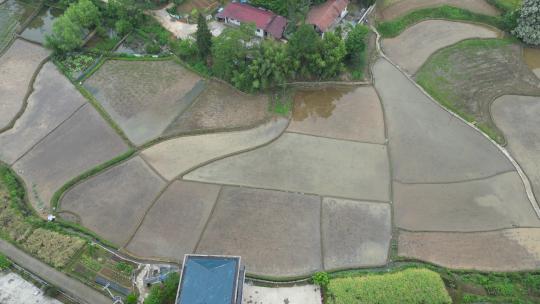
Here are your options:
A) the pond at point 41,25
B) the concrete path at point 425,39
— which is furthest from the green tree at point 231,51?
the pond at point 41,25

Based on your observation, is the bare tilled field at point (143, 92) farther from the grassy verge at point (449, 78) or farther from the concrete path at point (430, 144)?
the grassy verge at point (449, 78)

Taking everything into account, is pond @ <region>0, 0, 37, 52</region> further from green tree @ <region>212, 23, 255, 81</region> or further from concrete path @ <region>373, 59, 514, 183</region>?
concrete path @ <region>373, 59, 514, 183</region>

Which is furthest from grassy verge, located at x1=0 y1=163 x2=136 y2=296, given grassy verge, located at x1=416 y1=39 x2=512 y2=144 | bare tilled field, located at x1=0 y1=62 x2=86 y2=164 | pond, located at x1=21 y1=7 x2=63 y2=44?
grassy verge, located at x1=416 y1=39 x2=512 y2=144

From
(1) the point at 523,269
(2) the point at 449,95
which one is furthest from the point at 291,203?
(2) the point at 449,95

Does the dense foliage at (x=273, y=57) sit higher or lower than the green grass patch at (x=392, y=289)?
higher

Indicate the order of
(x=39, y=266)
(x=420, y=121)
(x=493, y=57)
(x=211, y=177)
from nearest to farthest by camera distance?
(x=39, y=266) < (x=211, y=177) < (x=420, y=121) < (x=493, y=57)

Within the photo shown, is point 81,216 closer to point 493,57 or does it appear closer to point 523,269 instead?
point 523,269
